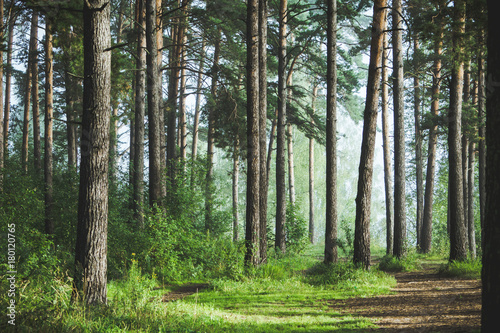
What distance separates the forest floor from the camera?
247 inches

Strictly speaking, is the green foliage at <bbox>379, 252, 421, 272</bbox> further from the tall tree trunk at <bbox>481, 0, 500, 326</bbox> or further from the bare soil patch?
the tall tree trunk at <bbox>481, 0, 500, 326</bbox>

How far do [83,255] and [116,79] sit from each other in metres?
10.4

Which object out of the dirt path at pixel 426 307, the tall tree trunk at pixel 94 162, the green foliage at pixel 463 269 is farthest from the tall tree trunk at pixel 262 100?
the tall tree trunk at pixel 94 162

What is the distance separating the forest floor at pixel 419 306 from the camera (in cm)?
628

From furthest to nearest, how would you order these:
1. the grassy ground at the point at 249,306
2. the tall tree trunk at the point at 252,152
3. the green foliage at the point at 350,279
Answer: the tall tree trunk at the point at 252,152
the green foliage at the point at 350,279
the grassy ground at the point at 249,306

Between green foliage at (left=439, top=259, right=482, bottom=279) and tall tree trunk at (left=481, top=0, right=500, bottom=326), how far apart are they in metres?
8.09

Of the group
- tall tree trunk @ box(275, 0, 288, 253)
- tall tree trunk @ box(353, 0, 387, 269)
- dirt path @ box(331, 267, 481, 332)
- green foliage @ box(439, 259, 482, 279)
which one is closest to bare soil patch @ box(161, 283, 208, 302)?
dirt path @ box(331, 267, 481, 332)

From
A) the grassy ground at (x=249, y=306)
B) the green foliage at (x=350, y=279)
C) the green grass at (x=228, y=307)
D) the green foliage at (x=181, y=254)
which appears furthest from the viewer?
the green foliage at (x=181, y=254)

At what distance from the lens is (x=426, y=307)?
25.1ft

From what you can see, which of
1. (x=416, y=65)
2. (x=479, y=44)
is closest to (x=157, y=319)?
(x=479, y=44)

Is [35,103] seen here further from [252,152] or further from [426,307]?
[426,307]

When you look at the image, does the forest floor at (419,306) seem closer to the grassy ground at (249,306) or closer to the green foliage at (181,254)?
the grassy ground at (249,306)

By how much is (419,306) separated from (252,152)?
5.52 m

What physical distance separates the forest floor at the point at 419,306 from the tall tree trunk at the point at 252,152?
173 cm
